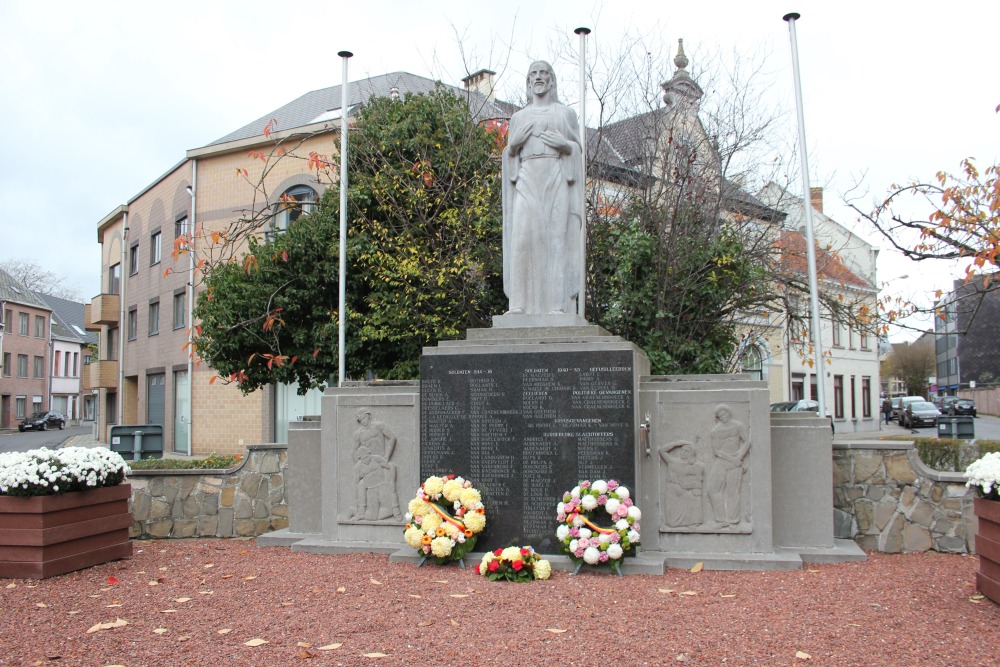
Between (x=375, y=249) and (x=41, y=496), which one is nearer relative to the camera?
(x=41, y=496)

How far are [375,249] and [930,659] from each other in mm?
11669

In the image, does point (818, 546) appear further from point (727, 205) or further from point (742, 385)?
point (727, 205)

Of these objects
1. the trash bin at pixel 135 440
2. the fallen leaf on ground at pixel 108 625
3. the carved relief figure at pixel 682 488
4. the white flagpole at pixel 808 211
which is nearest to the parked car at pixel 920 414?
the white flagpole at pixel 808 211

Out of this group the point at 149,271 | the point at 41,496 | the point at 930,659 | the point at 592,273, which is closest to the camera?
the point at 930,659

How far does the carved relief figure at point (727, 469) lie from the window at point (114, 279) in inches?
1277

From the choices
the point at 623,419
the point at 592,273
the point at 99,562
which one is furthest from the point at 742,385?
the point at 592,273

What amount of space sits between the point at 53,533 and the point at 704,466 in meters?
5.46

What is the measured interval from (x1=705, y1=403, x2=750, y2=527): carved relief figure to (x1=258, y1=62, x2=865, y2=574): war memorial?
0.04 feet

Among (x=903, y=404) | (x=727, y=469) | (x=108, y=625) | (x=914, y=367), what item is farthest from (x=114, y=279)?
(x=914, y=367)

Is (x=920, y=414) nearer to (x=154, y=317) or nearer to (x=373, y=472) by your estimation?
(x=154, y=317)

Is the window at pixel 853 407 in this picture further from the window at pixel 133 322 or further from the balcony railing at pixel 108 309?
the balcony railing at pixel 108 309

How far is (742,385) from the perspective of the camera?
6984mm

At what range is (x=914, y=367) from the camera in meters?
64.2

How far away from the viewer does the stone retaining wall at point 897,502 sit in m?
7.42
